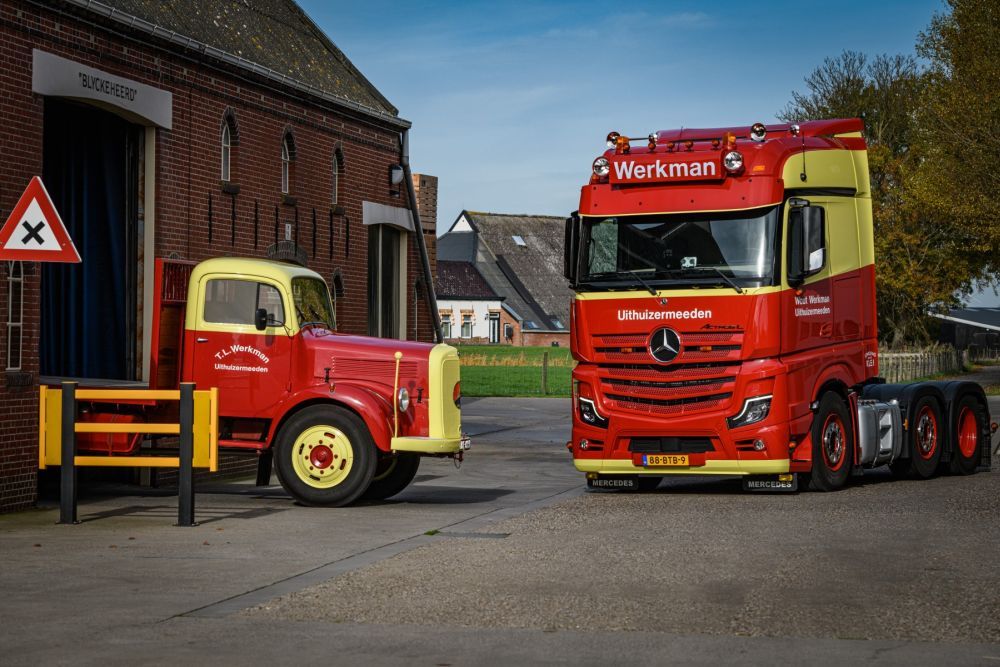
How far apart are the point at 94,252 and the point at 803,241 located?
8.45m

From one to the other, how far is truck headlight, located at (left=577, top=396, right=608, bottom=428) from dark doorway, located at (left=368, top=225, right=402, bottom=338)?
32.6 ft

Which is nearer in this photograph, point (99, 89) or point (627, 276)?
Answer: point (627, 276)

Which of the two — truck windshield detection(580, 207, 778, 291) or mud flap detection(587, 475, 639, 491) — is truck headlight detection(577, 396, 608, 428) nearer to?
mud flap detection(587, 475, 639, 491)

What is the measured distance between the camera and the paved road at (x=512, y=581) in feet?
26.5

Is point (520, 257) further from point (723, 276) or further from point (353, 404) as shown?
point (353, 404)

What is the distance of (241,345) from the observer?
16.2m

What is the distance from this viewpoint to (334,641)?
822 centimetres

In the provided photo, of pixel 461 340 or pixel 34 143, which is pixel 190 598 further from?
pixel 461 340

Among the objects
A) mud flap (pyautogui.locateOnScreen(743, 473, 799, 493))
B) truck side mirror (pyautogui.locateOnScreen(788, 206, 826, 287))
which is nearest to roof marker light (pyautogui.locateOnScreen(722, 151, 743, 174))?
truck side mirror (pyautogui.locateOnScreen(788, 206, 826, 287))

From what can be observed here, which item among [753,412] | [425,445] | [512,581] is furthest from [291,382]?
[512,581]

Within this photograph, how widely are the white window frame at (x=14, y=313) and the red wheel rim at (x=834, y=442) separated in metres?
8.42

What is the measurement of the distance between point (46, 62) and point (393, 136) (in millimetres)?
10733

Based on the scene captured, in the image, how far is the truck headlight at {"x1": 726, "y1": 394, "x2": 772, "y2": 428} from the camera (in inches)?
634

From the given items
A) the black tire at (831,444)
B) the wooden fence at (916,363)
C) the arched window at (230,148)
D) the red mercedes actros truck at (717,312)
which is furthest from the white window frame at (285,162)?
the wooden fence at (916,363)
